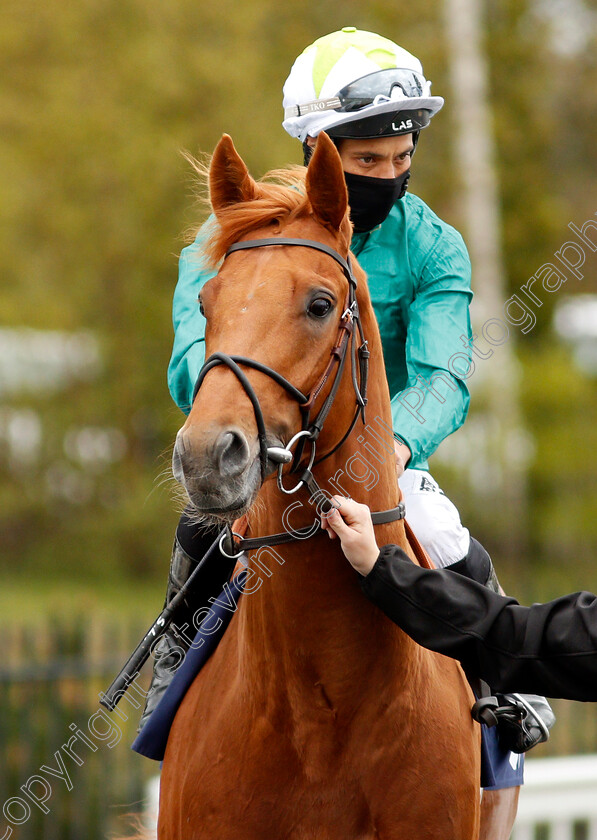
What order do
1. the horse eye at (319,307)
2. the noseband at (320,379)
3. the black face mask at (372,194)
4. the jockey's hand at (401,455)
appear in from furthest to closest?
the black face mask at (372,194), the jockey's hand at (401,455), the horse eye at (319,307), the noseband at (320,379)

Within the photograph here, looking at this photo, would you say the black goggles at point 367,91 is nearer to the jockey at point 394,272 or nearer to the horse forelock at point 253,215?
the jockey at point 394,272

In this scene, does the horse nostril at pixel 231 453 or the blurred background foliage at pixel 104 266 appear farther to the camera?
the blurred background foliage at pixel 104 266

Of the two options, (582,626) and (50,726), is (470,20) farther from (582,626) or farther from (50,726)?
(582,626)

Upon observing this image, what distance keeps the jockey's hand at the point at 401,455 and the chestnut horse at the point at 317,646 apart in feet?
0.45

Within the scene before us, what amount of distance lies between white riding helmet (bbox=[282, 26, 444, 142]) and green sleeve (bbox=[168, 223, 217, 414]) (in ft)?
1.96

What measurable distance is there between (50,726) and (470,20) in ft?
45.7

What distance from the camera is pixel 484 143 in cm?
1712

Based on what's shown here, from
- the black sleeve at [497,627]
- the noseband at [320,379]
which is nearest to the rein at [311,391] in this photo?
the noseband at [320,379]

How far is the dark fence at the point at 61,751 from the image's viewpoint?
20.7 feet

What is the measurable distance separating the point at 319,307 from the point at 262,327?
174 millimetres

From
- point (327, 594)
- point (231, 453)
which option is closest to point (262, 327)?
point (231, 453)

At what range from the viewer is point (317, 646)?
8.95ft

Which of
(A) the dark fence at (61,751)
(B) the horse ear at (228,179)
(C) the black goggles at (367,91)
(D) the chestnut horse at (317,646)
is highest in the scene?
(C) the black goggles at (367,91)

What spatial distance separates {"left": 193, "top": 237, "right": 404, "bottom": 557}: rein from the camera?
2367mm
